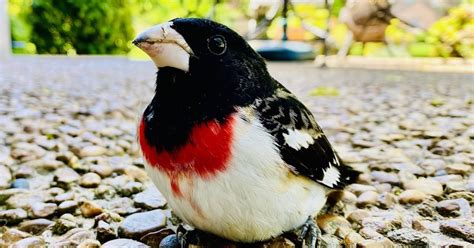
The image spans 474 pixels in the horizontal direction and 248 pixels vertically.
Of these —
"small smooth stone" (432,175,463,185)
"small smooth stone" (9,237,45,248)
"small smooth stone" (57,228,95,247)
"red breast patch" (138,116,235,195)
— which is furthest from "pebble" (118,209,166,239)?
"small smooth stone" (432,175,463,185)

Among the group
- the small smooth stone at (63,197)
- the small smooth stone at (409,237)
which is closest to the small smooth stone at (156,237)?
the small smooth stone at (63,197)

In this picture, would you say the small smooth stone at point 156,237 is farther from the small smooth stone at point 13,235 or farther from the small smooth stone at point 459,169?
the small smooth stone at point 459,169

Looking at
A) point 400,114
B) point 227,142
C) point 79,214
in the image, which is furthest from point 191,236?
point 400,114

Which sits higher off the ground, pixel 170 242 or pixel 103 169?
pixel 170 242

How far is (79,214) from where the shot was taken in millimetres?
1861

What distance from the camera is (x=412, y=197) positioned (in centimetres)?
197

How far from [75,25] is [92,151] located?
11.1 metres

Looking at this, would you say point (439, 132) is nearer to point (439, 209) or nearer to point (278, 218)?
point (439, 209)

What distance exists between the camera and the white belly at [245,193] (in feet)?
4.01

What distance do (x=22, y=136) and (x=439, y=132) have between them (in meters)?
2.60

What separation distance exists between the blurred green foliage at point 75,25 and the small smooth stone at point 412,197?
39.6ft

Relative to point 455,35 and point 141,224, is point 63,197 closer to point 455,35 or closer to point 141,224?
point 141,224

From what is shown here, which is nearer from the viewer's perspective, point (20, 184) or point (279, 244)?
point (279, 244)

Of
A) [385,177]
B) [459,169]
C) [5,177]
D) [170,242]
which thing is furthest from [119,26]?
[170,242]
